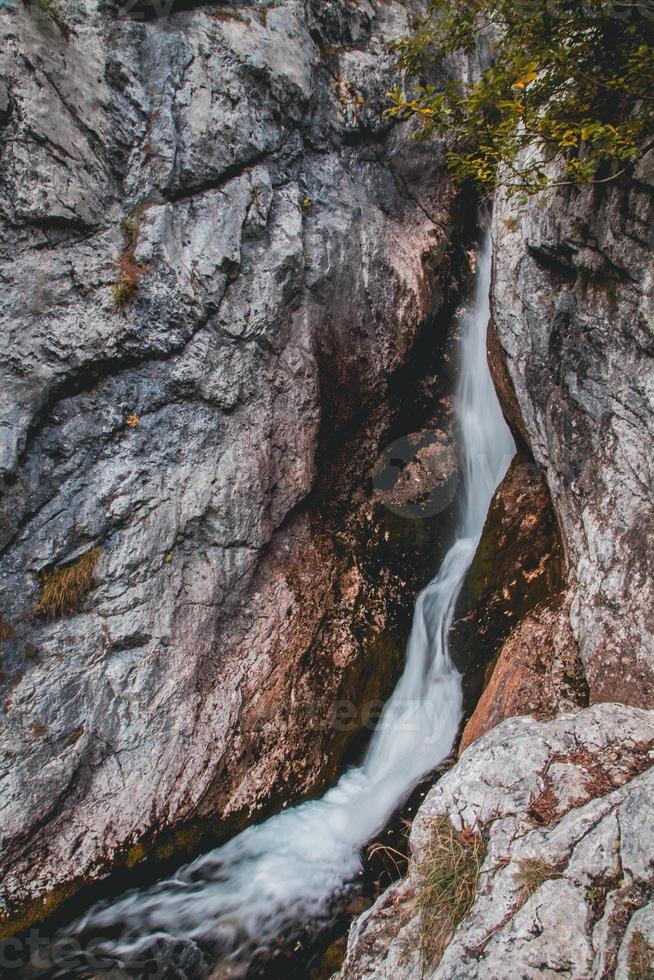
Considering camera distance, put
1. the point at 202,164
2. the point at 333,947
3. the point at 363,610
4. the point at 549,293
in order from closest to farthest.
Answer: the point at 333,947 < the point at 549,293 < the point at 202,164 < the point at 363,610

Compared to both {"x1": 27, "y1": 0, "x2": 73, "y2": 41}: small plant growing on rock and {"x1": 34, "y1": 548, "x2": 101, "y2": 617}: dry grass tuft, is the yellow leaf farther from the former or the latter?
{"x1": 34, "y1": 548, "x2": 101, "y2": 617}: dry grass tuft

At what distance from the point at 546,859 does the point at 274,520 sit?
190 inches

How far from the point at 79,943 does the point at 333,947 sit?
2.38m

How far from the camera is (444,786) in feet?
12.5

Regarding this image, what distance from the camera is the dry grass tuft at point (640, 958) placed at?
214 centimetres

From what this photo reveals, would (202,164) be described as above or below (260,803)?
above

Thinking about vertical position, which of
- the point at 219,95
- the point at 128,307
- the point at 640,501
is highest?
the point at 219,95

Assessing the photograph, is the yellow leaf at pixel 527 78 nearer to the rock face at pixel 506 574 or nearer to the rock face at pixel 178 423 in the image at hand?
the rock face at pixel 178 423

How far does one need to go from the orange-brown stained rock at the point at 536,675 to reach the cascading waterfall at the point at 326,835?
0.99 meters

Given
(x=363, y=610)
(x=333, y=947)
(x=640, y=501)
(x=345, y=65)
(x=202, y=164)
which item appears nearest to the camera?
(x=640, y=501)

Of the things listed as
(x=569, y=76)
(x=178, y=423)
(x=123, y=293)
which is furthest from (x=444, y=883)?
(x=123, y=293)

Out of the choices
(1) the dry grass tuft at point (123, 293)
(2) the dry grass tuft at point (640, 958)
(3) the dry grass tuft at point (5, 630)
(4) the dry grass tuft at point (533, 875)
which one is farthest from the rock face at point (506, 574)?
(1) the dry grass tuft at point (123, 293)

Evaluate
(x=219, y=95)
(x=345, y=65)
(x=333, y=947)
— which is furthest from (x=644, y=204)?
(x=333, y=947)

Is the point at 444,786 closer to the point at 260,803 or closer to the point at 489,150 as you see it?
the point at 260,803
